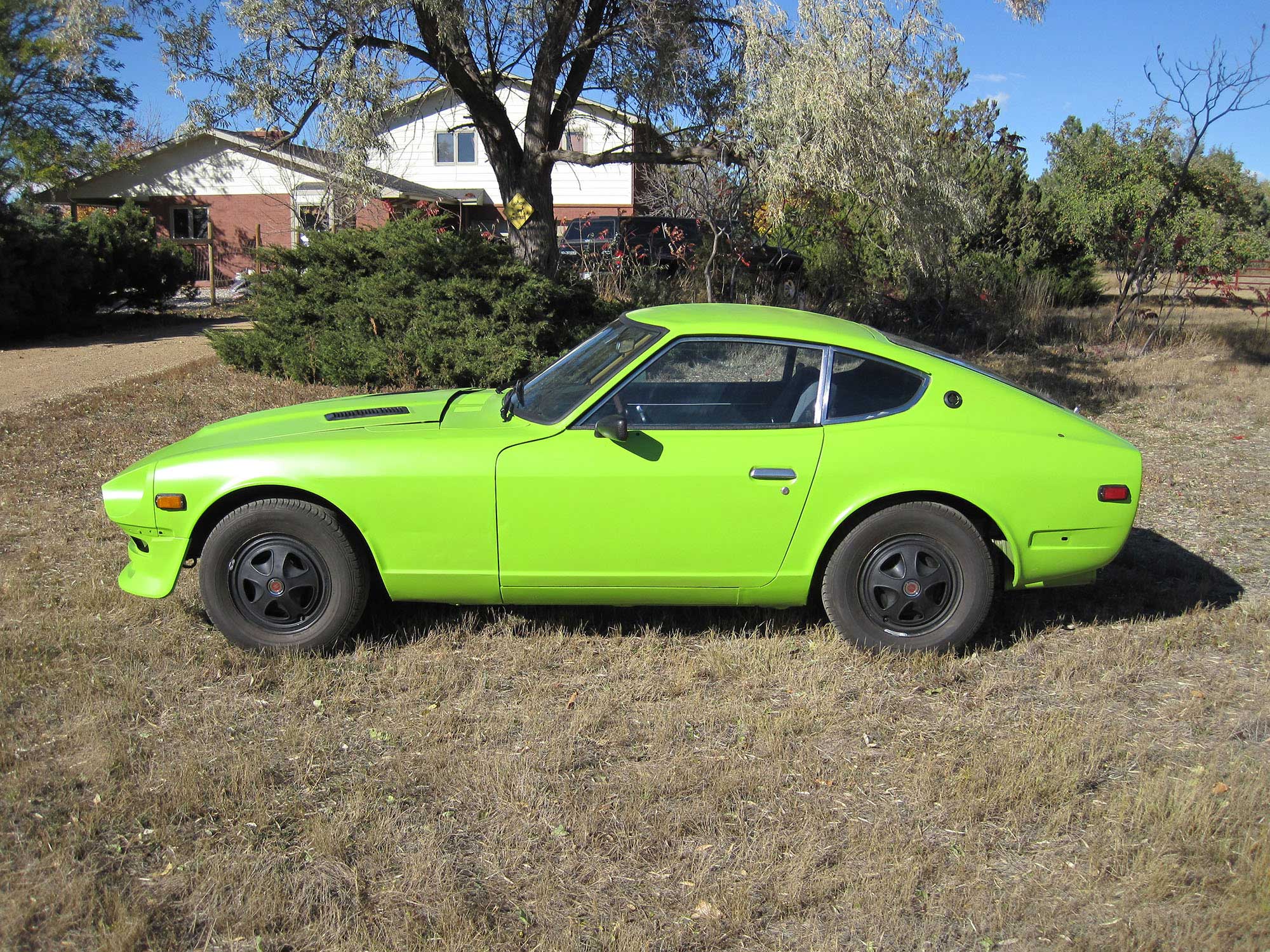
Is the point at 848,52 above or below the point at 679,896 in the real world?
above

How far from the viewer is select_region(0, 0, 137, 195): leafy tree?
82.9ft

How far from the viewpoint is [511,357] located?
31.8ft

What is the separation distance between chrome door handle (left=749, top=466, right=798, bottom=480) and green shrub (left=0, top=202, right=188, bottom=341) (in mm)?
13830

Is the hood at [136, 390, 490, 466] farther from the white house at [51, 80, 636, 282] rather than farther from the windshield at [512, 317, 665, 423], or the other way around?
the white house at [51, 80, 636, 282]

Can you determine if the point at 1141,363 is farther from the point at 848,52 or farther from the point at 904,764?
the point at 904,764

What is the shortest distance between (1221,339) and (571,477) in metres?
14.8

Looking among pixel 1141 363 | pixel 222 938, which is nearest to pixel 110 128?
pixel 1141 363

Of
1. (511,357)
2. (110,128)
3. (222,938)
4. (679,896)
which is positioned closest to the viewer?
(222,938)

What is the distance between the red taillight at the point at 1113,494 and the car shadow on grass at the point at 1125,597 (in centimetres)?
81

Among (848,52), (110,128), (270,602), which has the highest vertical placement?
(110,128)

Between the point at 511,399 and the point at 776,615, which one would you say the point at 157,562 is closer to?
the point at 511,399

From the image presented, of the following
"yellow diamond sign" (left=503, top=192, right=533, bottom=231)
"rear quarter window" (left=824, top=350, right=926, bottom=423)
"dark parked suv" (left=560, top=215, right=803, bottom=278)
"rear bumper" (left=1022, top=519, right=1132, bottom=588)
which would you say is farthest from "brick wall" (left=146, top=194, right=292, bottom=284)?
"rear bumper" (left=1022, top=519, right=1132, bottom=588)

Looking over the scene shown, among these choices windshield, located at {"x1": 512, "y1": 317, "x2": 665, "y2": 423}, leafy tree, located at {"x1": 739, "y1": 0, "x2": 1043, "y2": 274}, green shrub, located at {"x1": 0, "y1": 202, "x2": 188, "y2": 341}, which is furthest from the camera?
green shrub, located at {"x1": 0, "y1": 202, "x2": 188, "y2": 341}

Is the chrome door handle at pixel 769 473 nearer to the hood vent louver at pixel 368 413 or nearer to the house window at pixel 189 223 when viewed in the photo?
the hood vent louver at pixel 368 413
